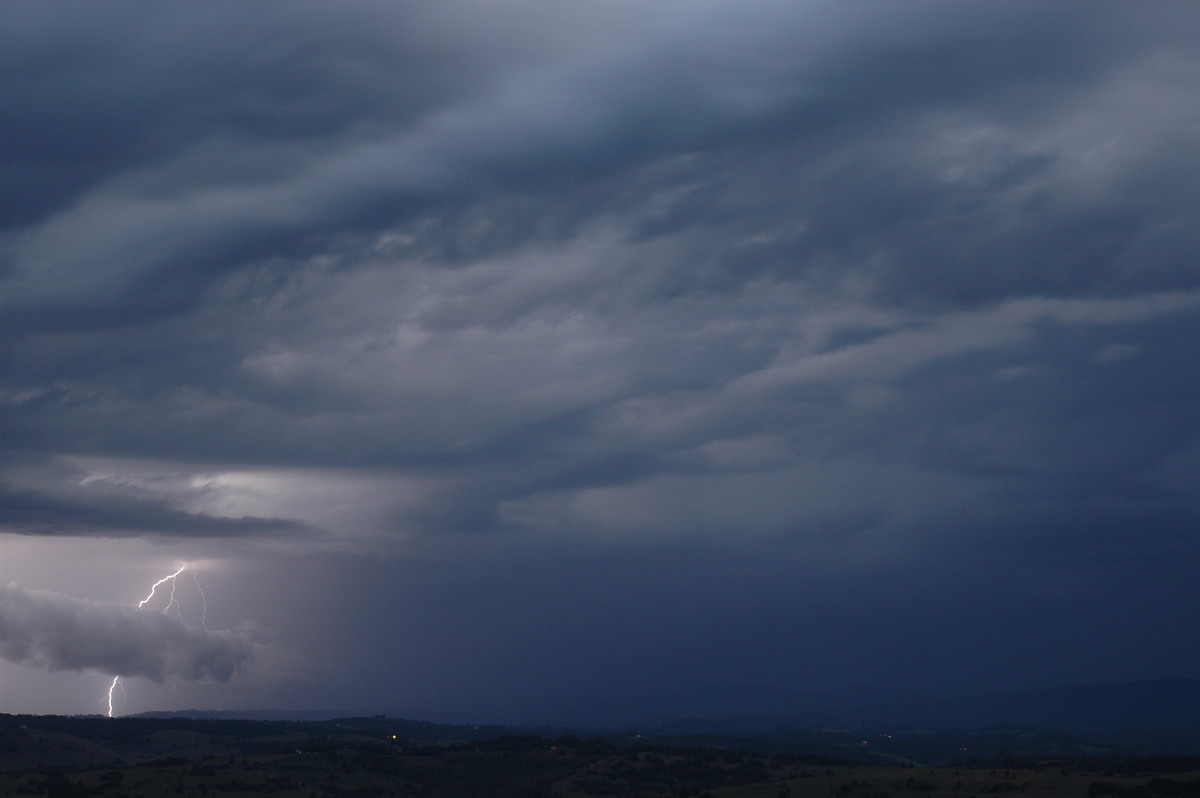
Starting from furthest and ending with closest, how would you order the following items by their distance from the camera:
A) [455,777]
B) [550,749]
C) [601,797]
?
1. [550,749]
2. [455,777]
3. [601,797]

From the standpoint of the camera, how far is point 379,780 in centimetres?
8894

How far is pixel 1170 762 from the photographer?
274 feet

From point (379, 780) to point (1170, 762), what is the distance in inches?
2542

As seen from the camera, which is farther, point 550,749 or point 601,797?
point 550,749

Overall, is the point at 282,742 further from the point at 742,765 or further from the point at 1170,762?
the point at 1170,762

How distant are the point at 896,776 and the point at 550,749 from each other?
4409cm

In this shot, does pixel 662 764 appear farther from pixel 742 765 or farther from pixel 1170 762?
pixel 1170 762

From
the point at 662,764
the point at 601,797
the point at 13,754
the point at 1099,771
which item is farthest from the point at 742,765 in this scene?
the point at 13,754

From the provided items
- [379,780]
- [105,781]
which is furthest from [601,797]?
[105,781]

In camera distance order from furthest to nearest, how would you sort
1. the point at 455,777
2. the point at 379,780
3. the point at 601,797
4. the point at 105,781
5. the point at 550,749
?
the point at 550,749
the point at 455,777
the point at 379,780
the point at 601,797
the point at 105,781

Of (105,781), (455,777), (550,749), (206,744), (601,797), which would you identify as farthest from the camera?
(206,744)

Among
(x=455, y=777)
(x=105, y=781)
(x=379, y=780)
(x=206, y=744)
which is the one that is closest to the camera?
(x=105, y=781)

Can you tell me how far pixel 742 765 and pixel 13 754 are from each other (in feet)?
258

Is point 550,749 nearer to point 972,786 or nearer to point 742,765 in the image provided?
point 742,765
